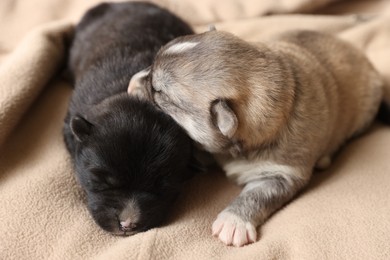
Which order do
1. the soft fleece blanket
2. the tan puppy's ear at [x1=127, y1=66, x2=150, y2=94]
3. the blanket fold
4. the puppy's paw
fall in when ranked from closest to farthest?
1. the soft fleece blanket
2. the puppy's paw
3. the tan puppy's ear at [x1=127, y1=66, x2=150, y2=94]
4. the blanket fold

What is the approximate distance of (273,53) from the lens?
246 cm

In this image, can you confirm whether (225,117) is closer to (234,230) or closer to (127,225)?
(234,230)

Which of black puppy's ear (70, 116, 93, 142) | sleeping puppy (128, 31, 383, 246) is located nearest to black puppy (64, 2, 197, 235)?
black puppy's ear (70, 116, 93, 142)

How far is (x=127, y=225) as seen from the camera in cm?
209

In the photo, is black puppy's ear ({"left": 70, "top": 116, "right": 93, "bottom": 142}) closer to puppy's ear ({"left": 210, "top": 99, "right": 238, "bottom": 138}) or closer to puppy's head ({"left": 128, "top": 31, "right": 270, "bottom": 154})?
puppy's head ({"left": 128, "top": 31, "right": 270, "bottom": 154})

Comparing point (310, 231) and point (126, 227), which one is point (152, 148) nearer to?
point (126, 227)

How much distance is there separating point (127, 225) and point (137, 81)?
68 cm

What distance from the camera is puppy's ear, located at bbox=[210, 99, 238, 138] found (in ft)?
7.26

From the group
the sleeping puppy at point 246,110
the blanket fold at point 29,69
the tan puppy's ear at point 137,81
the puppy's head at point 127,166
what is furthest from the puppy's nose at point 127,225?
the blanket fold at point 29,69

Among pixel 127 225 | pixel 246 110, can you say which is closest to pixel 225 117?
pixel 246 110

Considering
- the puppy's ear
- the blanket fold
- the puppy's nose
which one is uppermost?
the puppy's ear

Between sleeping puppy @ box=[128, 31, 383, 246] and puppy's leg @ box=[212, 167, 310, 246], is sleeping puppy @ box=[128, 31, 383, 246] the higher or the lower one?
the higher one

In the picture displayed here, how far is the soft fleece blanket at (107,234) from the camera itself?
6.79 ft

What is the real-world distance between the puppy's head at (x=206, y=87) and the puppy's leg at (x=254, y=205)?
0.69 feet
